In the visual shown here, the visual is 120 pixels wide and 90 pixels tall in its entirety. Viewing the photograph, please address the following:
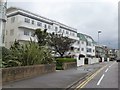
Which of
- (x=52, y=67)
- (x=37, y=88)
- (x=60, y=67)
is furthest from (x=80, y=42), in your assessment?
(x=37, y=88)

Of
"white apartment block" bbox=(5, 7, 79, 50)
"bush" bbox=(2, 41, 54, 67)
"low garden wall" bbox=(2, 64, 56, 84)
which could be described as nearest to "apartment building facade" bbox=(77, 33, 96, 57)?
"white apartment block" bbox=(5, 7, 79, 50)

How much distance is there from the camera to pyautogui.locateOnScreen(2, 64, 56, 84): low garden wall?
14962 millimetres

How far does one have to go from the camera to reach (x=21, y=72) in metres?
17.6

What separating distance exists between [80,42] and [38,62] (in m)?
70.1

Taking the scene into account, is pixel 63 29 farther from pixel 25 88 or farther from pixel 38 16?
pixel 25 88

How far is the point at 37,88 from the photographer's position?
43.6 feet

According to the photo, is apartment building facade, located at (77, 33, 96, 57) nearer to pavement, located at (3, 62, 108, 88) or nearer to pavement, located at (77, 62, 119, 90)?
pavement, located at (77, 62, 119, 90)

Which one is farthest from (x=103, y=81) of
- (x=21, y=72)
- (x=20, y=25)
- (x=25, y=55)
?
(x=20, y=25)

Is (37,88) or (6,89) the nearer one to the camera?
(6,89)

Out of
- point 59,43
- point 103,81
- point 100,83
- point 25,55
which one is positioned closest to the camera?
point 100,83

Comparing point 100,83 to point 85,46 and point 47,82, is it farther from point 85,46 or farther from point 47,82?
point 85,46

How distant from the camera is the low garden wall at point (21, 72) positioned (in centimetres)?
1496

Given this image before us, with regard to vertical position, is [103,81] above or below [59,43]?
below

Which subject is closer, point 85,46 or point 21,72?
point 21,72
